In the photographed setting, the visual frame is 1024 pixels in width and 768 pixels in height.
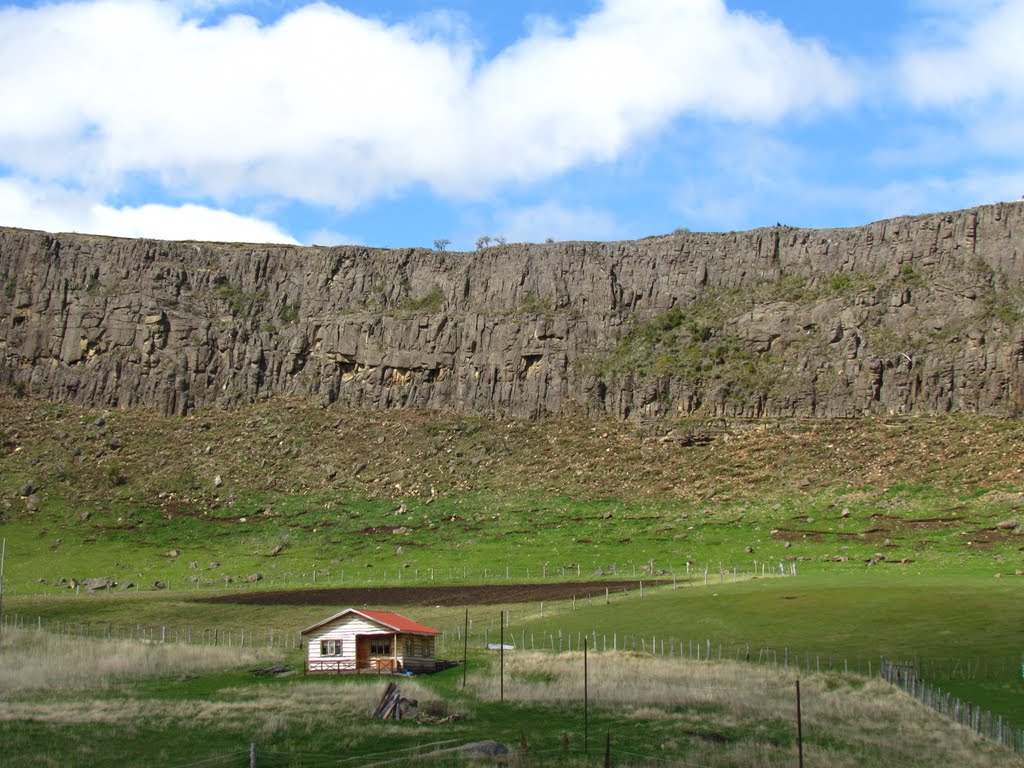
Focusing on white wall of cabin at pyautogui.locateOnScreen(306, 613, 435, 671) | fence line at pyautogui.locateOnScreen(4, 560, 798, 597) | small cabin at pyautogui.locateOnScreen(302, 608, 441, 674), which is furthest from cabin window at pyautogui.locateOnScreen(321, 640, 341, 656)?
fence line at pyautogui.locateOnScreen(4, 560, 798, 597)

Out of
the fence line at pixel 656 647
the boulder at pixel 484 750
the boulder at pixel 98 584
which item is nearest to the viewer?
the boulder at pixel 484 750

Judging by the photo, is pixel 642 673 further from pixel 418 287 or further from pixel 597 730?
pixel 418 287

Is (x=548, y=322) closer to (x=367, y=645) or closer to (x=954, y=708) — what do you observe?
(x=367, y=645)

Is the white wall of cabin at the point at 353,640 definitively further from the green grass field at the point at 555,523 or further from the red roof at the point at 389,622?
the green grass field at the point at 555,523

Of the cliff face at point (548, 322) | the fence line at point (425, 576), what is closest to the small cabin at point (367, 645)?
the fence line at point (425, 576)

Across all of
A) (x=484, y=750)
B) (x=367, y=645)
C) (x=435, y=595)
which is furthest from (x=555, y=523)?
(x=484, y=750)

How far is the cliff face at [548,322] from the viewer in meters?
108

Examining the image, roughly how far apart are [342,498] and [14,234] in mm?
55503

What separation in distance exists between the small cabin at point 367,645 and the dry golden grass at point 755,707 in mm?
3655

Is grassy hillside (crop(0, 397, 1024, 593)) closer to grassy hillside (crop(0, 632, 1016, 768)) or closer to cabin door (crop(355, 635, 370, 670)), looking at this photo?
cabin door (crop(355, 635, 370, 670))

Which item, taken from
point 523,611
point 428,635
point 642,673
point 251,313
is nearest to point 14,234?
point 251,313

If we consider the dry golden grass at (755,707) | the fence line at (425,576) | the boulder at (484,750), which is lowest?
the boulder at (484,750)

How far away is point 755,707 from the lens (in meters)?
36.0

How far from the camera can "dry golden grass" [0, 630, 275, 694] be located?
142 ft
